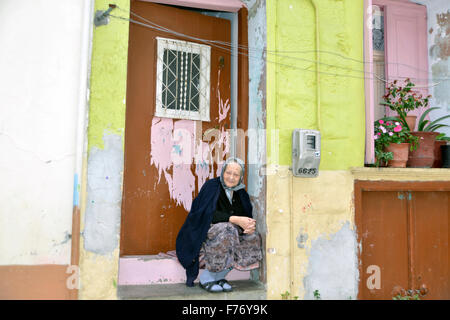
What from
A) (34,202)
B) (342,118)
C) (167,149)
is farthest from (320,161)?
(34,202)

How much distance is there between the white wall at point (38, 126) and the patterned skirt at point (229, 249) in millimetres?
1260

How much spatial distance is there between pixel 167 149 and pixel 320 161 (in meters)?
1.71

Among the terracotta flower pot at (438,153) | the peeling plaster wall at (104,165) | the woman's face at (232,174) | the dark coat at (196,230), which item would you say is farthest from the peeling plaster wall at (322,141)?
the peeling plaster wall at (104,165)

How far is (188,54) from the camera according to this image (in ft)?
15.1

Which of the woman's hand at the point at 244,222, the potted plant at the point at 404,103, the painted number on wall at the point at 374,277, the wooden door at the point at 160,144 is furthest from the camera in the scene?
the potted plant at the point at 404,103

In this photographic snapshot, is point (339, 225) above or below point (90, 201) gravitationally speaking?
below

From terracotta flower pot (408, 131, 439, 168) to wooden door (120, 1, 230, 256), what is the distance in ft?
7.46

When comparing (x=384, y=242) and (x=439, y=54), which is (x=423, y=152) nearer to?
(x=384, y=242)

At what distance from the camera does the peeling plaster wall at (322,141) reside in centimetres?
409

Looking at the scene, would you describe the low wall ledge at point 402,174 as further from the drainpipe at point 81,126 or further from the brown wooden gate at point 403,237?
the drainpipe at point 81,126

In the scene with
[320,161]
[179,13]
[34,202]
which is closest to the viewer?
[34,202]

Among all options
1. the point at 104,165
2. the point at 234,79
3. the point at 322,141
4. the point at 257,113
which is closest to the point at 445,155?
the point at 322,141

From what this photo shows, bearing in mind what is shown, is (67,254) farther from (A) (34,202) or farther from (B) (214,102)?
(B) (214,102)

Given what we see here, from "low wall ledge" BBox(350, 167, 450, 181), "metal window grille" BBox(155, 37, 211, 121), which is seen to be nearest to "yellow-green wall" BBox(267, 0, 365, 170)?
"low wall ledge" BBox(350, 167, 450, 181)
